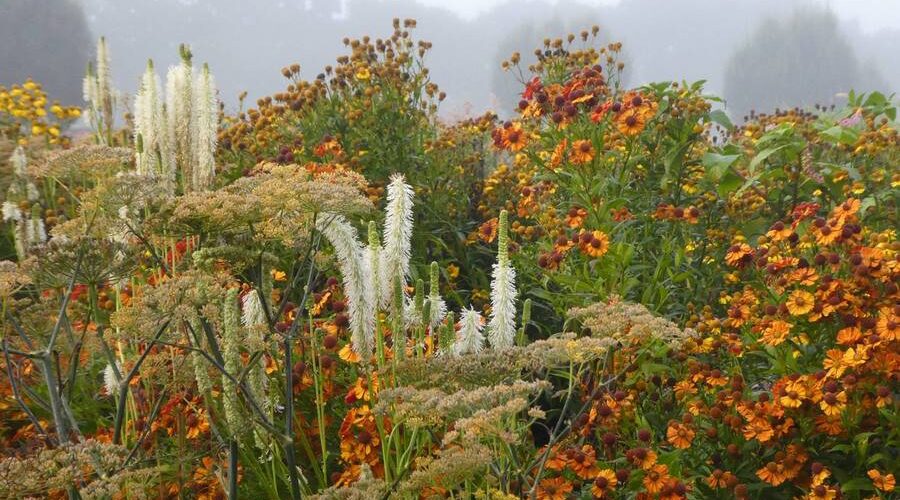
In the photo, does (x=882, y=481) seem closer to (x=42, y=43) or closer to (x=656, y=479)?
(x=656, y=479)

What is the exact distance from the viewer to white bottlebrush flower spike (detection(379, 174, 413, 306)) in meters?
2.84

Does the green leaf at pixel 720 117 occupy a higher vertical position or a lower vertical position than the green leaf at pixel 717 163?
higher

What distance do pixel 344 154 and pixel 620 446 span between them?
3.09 meters

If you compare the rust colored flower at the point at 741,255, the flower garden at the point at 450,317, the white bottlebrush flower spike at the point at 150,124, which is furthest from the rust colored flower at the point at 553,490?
the white bottlebrush flower spike at the point at 150,124

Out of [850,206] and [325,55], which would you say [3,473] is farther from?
[325,55]

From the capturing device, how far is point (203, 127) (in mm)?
3672

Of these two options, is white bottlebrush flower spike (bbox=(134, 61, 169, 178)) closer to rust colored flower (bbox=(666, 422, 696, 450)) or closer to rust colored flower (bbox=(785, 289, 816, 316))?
rust colored flower (bbox=(666, 422, 696, 450))

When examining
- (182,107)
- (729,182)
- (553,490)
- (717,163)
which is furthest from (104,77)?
(553,490)

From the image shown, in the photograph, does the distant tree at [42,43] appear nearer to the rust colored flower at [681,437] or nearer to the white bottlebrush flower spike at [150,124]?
the white bottlebrush flower spike at [150,124]

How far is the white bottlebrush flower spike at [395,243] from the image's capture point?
9.33 ft

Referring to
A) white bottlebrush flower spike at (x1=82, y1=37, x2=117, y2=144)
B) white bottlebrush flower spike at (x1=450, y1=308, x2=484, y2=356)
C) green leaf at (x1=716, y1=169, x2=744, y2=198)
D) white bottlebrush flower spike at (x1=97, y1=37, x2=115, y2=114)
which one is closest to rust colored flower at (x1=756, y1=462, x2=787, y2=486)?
white bottlebrush flower spike at (x1=450, y1=308, x2=484, y2=356)

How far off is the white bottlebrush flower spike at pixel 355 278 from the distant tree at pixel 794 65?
68.5 m

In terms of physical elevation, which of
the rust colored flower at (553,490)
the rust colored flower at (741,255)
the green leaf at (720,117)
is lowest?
the rust colored flower at (553,490)

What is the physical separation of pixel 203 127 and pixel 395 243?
1.28 m
